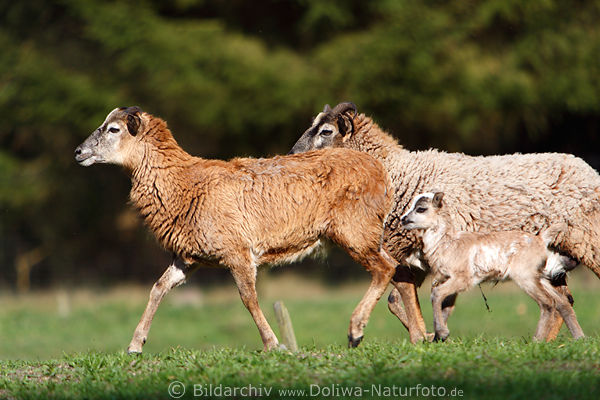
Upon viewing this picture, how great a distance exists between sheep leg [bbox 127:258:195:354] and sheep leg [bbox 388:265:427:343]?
2.41 m

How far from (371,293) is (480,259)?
1178 millimetres

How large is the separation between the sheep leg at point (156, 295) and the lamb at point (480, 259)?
249 centimetres

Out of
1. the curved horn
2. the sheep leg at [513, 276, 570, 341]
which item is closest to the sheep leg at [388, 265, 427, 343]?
the sheep leg at [513, 276, 570, 341]

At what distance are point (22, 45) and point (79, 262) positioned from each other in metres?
6.95

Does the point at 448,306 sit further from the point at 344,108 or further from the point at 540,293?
the point at 344,108

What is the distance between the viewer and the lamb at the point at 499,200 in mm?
8867

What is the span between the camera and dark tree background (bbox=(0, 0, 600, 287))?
65.9ft

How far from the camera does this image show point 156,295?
8523 mm

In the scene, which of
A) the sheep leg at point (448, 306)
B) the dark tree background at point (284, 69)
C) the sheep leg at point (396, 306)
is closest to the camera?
the sheep leg at point (448, 306)

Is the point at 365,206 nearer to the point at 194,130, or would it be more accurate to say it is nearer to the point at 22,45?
the point at 194,130

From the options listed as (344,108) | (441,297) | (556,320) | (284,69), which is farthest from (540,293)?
(284,69)

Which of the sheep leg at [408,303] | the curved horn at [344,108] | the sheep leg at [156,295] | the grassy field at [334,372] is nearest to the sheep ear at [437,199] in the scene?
the sheep leg at [408,303]

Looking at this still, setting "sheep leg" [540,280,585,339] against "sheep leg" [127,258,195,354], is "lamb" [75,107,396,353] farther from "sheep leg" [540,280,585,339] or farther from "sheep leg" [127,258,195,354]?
"sheep leg" [540,280,585,339]

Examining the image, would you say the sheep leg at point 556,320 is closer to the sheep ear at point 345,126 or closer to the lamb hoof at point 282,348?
the lamb hoof at point 282,348
